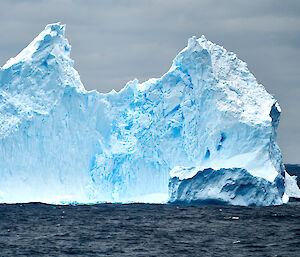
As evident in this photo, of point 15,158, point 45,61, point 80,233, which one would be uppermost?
point 45,61

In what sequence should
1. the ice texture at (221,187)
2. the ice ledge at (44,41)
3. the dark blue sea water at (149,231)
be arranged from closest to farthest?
the dark blue sea water at (149,231), the ice texture at (221,187), the ice ledge at (44,41)

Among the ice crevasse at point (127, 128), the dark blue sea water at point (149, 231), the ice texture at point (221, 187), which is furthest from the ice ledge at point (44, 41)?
the ice texture at point (221, 187)

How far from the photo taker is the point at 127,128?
3188 centimetres

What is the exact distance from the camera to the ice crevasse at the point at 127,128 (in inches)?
1133

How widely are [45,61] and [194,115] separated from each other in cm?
702

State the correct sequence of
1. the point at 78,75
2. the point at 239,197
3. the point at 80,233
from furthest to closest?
1. the point at 78,75
2. the point at 239,197
3. the point at 80,233

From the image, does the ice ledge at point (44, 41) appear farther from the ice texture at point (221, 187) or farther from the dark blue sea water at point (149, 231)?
the ice texture at point (221, 187)

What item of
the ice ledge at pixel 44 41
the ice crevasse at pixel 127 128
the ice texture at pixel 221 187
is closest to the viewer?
the ice texture at pixel 221 187

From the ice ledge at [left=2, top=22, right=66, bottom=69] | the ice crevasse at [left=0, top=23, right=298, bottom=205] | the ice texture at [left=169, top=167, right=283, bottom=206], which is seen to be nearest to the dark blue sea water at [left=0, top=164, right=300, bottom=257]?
the ice texture at [left=169, top=167, right=283, bottom=206]

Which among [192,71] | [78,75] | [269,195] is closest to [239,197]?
[269,195]

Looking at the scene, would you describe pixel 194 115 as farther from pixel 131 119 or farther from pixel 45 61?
pixel 45 61

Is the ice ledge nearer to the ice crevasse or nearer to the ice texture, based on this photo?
the ice crevasse

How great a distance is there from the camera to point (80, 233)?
22.1 m

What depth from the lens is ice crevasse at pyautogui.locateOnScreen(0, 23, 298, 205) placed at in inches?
1133
